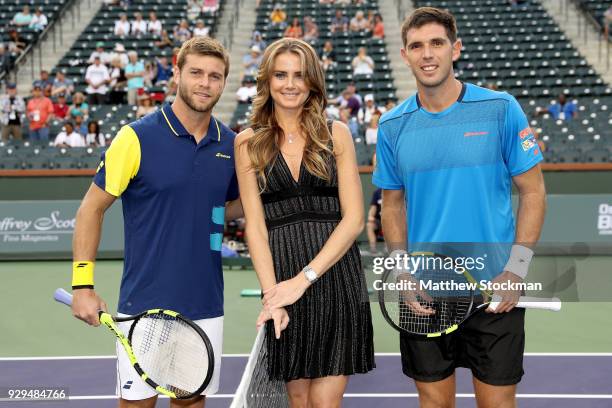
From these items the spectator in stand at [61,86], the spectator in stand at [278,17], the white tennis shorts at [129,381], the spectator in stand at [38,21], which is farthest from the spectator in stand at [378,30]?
the white tennis shorts at [129,381]

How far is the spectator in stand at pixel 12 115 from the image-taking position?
1619 cm

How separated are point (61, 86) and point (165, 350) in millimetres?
15240

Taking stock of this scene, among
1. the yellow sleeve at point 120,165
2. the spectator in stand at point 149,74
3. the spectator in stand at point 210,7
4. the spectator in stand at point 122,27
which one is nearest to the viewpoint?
the yellow sleeve at point 120,165

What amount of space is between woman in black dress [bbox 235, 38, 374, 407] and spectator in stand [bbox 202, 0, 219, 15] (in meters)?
19.1

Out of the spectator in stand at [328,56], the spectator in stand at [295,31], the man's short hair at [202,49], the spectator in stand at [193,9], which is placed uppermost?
the spectator in stand at [193,9]

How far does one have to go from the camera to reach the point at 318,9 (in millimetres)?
22406

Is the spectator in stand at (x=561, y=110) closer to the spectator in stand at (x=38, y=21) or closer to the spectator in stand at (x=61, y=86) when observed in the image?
the spectator in stand at (x=61, y=86)

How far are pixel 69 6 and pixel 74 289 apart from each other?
21054 millimetres

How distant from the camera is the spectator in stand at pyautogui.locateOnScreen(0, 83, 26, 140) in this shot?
16.2 meters

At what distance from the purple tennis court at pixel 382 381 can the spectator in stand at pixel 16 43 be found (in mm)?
14637

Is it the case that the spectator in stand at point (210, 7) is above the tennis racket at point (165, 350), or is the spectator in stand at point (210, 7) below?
above

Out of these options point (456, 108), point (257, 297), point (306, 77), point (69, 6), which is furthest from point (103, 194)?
point (69, 6)

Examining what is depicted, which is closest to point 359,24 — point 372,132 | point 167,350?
point 372,132

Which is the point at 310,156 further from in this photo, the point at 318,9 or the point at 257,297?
the point at 318,9
